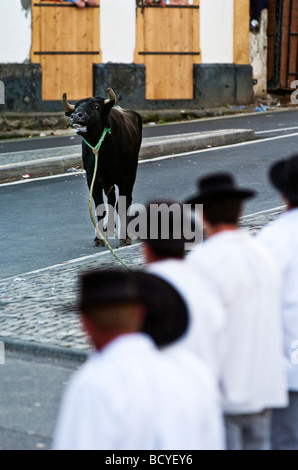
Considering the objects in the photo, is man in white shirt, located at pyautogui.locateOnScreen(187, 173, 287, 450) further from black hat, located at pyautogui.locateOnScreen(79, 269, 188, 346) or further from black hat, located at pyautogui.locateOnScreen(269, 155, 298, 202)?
black hat, located at pyautogui.locateOnScreen(79, 269, 188, 346)

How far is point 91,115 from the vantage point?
11.8 m

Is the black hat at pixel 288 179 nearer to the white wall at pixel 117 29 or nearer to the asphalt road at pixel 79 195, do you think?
the asphalt road at pixel 79 195

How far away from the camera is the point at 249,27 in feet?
87.8

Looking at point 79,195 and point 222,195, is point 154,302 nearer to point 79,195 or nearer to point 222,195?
point 222,195

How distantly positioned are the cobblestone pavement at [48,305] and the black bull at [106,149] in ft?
3.35

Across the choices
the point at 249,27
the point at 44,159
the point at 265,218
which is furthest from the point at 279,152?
the point at 249,27

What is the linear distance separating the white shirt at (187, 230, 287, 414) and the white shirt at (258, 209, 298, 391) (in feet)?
1.35

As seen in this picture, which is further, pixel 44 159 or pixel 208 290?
pixel 44 159

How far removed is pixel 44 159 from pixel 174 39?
8395 millimetres

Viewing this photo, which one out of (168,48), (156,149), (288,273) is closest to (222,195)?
(288,273)

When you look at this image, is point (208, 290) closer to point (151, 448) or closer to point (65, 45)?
point (151, 448)

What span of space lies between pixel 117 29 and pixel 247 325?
21.0 m
